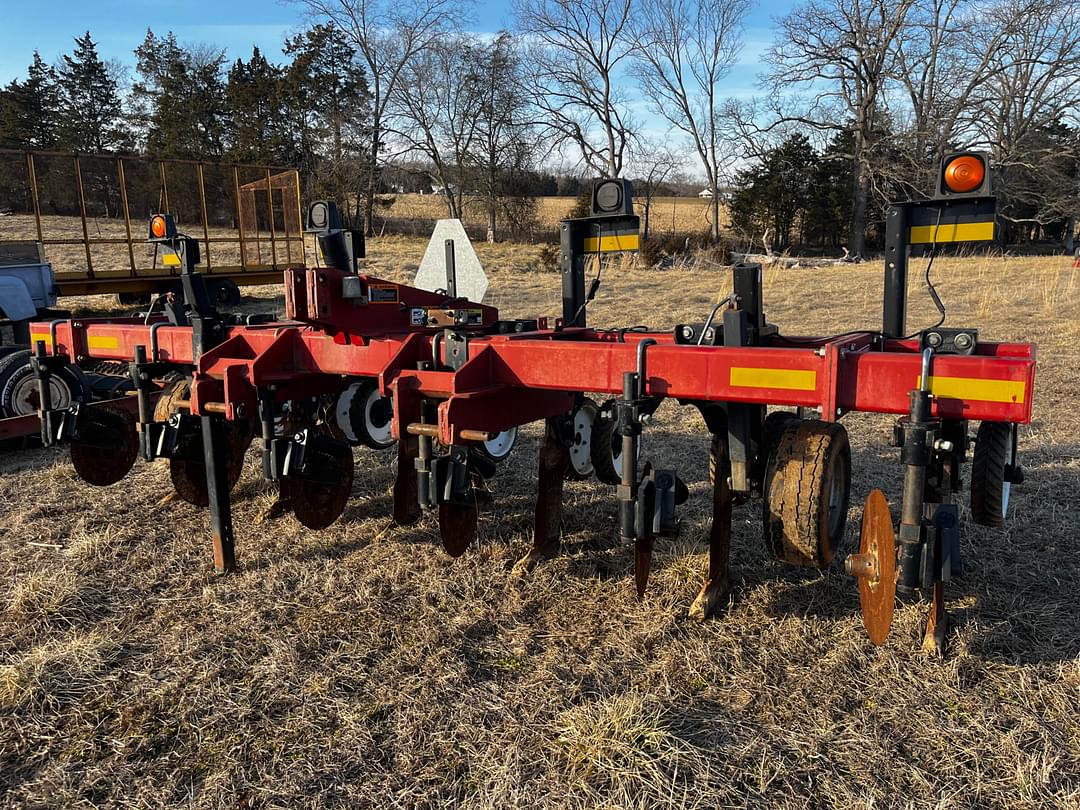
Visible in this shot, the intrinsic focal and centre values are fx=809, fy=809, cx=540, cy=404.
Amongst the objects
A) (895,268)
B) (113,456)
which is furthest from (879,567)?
(113,456)

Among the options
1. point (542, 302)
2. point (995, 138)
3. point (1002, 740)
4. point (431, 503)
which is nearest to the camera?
point (1002, 740)

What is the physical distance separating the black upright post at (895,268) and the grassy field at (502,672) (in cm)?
113

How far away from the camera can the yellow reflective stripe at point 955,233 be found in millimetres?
2746

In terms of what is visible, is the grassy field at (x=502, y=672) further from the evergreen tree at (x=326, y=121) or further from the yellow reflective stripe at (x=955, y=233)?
the evergreen tree at (x=326, y=121)

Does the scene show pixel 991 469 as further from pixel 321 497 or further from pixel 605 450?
pixel 321 497

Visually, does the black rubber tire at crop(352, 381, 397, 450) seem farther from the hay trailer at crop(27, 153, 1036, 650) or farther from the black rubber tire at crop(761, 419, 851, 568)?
the black rubber tire at crop(761, 419, 851, 568)

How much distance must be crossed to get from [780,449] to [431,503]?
1234mm

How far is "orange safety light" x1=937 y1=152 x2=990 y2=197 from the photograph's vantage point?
2.70m

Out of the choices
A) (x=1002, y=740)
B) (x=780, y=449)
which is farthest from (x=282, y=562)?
(x=1002, y=740)

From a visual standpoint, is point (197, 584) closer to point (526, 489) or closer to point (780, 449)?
point (526, 489)

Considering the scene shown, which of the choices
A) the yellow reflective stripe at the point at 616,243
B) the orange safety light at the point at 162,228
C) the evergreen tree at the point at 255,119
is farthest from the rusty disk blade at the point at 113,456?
the evergreen tree at the point at 255,119

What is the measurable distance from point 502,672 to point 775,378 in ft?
4.51

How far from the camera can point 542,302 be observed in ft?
55.5

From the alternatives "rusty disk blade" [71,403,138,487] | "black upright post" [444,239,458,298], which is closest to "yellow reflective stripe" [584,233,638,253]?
"black upright post" [444,239,458,298]
